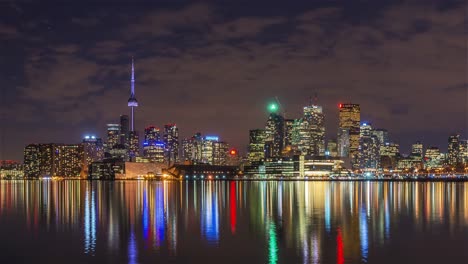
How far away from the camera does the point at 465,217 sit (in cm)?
5088

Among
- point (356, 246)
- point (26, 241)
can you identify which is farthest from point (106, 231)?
point (356, 246)

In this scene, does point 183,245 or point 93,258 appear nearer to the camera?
point 93,258

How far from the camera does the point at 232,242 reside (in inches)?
1375

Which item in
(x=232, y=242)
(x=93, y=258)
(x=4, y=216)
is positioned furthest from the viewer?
(x=4, y=216)

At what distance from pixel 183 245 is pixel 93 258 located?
5645 mm

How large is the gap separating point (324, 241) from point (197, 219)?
16846mm

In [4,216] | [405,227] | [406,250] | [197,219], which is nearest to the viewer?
[406,250]

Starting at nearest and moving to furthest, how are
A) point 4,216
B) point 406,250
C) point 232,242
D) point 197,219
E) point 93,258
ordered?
point 93,258 < point 406,250 < point 232,242 < point 197,219 < point 4,216

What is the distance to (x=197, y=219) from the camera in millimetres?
49281

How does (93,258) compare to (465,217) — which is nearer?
(93,258)

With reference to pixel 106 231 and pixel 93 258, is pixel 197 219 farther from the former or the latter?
pixel 93 258

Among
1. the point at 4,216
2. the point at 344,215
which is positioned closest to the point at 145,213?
the point at 4,216

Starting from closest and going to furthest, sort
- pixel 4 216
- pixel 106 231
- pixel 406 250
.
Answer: pixel 406 250
pixel 106 231
pixel 4 216

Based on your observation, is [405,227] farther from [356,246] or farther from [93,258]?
[93,258]
